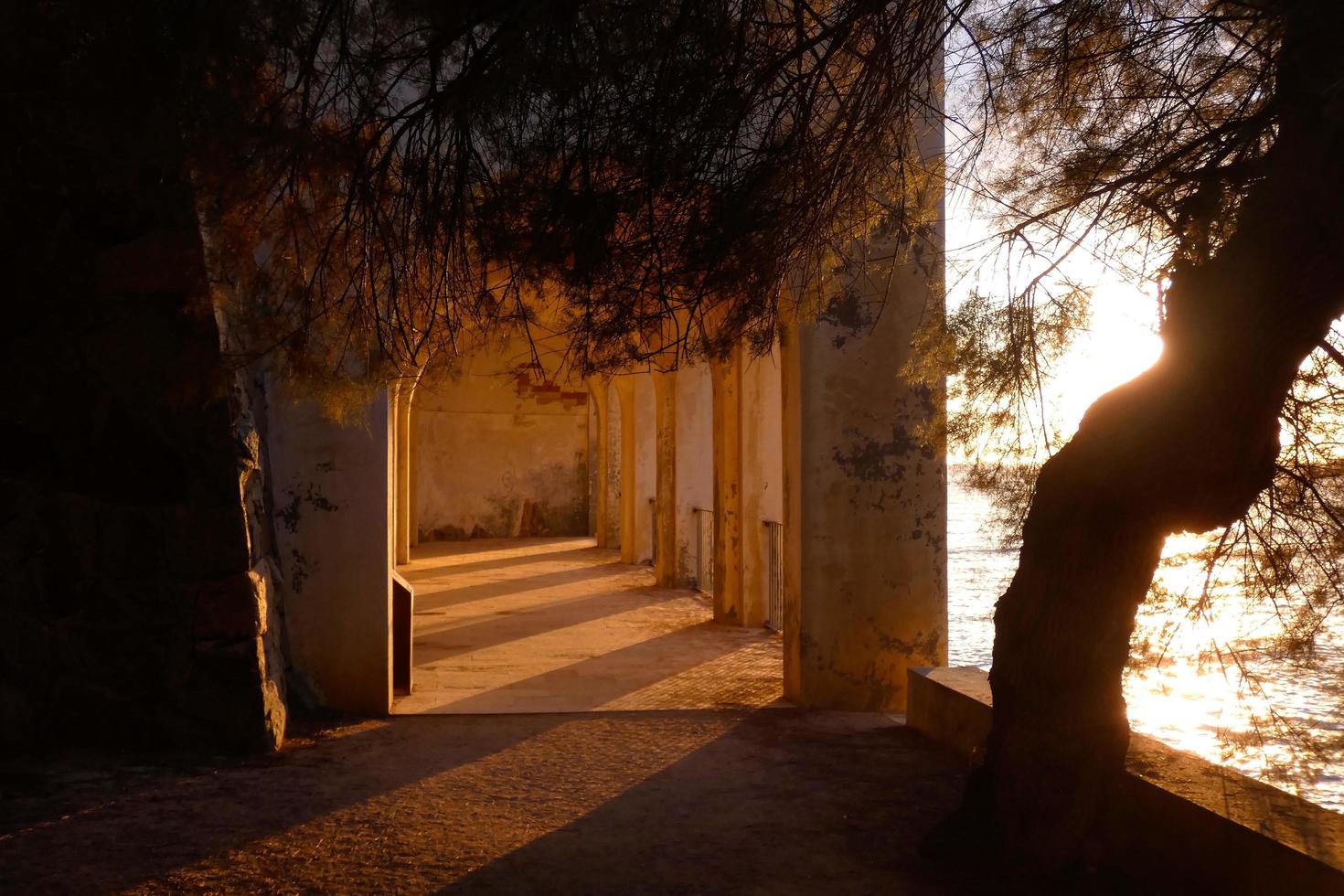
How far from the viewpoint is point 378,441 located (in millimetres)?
6980

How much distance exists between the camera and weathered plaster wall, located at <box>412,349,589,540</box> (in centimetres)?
2241

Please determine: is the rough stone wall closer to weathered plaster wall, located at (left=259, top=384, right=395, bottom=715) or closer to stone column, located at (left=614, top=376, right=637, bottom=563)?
weathered plaster wall, located at (left=259, top=384, right=395, bottom=715)

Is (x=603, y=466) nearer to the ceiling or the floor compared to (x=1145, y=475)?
nearer to the floor

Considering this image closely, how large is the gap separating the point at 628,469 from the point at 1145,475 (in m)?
13.6

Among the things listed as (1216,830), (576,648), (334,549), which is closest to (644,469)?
(576,648)

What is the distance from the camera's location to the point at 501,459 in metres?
23.0

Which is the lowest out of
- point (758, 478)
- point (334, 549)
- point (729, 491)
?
point (334, 549)

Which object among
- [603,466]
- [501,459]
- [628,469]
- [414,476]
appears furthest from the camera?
[501,459]

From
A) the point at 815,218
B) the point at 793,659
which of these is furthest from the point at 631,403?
the point at 815,218

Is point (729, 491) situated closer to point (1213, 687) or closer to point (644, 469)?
point (1213, 687)

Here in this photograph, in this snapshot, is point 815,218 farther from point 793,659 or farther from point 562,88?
point 793,659

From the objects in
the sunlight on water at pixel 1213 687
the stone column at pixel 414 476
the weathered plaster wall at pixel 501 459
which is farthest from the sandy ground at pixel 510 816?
the weathered plaster wall at pixel 501 459

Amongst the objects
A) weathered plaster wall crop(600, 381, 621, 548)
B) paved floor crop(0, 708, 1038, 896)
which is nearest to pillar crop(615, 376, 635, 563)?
weathered plaster wall crop(600, 381, 621, 548)

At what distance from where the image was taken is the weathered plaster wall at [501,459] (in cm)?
2241
